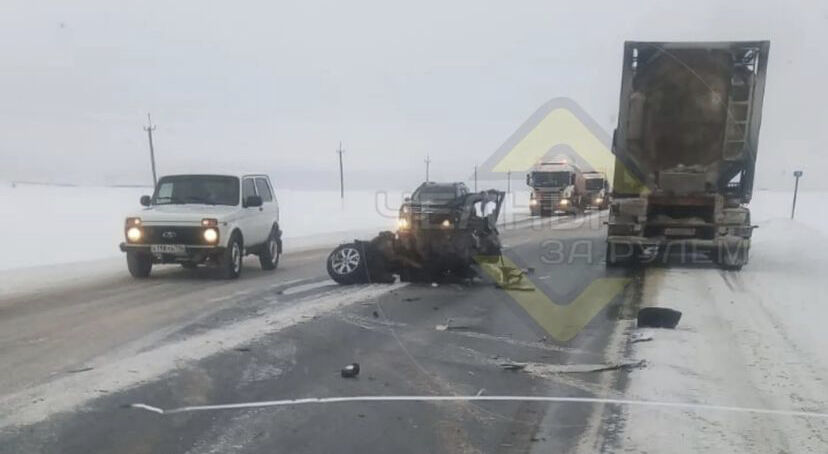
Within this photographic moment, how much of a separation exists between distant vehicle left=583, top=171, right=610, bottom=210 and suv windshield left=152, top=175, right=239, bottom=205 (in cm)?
3274

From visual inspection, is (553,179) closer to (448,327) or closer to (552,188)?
(552,188)

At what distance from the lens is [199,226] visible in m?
10.7

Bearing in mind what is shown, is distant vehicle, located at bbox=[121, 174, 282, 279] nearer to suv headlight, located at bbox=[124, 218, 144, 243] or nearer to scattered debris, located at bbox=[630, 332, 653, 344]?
suv headlight, located at bbox=[124, 218, 144, 243]

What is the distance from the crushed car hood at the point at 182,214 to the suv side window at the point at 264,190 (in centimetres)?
173

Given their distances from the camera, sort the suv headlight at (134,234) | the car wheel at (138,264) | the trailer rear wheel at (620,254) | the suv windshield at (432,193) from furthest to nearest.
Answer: the suv windshield at (432,193), the trailer rear wheel at (620,254), the car wheel at (138,264), the suv headlight at (134,234)

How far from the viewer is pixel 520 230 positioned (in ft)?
79.1

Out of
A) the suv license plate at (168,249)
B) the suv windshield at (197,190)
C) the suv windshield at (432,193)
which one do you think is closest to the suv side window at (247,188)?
the suv windshield at (197,190)

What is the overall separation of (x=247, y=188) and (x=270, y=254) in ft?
4.59

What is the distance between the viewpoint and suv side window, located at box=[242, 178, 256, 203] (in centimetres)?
1210

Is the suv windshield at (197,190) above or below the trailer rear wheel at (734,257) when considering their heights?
above

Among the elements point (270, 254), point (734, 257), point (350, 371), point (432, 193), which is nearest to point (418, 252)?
point (270, 254)

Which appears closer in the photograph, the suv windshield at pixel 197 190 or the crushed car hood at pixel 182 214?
the crushed car hood at pixel 182 214

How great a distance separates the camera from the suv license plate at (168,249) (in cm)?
1071

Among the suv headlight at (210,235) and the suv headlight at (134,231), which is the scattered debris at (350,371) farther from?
the suv headlight at (134,231)
